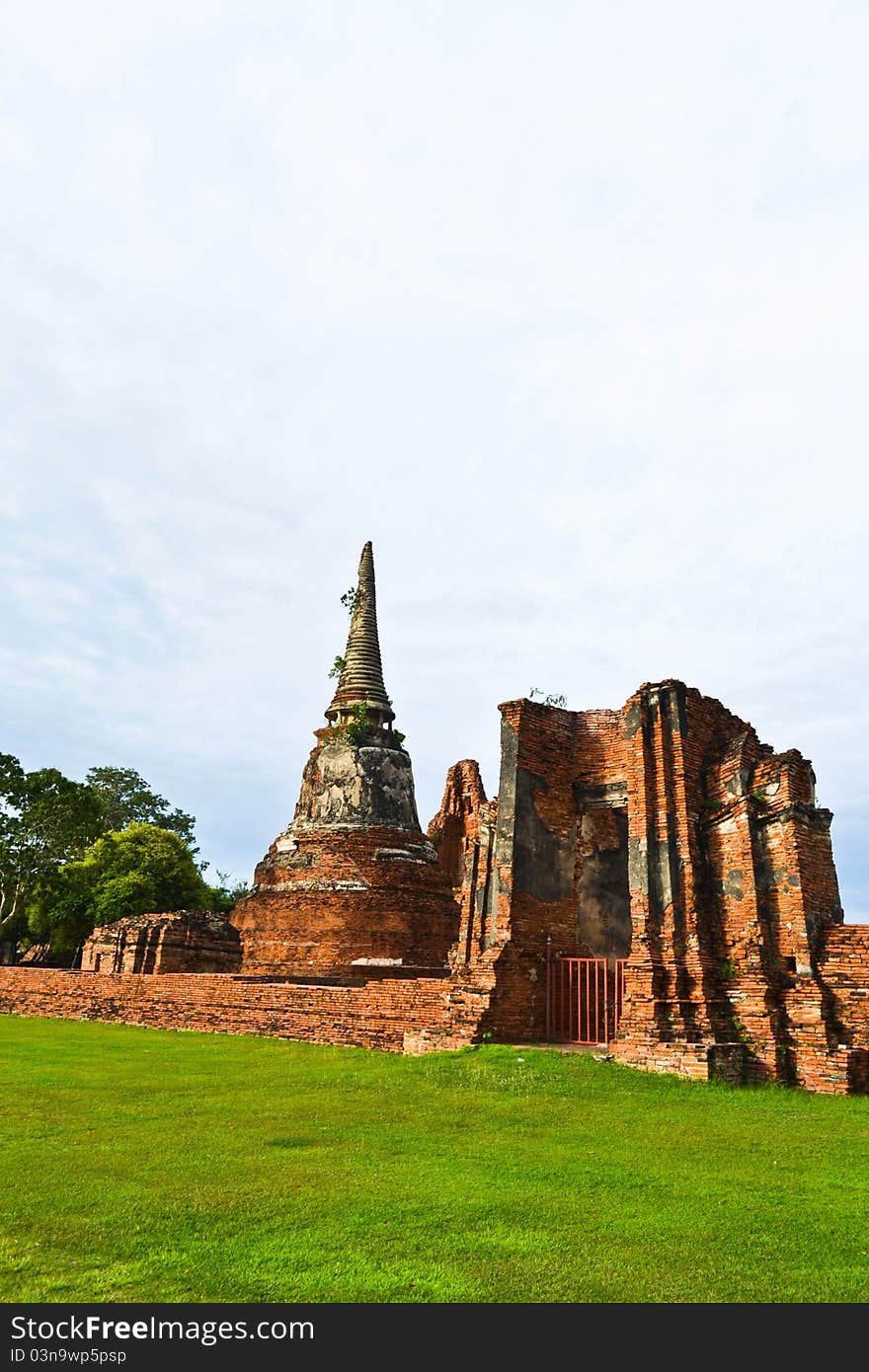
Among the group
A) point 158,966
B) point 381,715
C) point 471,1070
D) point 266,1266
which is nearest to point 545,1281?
point 266,1266

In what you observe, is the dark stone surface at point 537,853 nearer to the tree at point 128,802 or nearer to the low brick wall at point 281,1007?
the low brick wall at point 281,1007

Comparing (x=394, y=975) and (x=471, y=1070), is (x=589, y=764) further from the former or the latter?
(x=394, y=975)

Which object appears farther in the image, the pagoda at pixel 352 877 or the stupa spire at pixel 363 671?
the stupa spire at pixel 363 671

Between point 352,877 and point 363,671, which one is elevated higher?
point 363,671

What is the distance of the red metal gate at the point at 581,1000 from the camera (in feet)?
43.2

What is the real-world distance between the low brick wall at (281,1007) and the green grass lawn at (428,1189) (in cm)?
275

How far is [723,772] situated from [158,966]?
1595 centimetres

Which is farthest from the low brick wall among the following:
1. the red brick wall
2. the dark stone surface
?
the red brick wall

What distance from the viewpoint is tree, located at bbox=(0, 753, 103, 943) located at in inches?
1200

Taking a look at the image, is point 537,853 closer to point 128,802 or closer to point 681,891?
point 681,891

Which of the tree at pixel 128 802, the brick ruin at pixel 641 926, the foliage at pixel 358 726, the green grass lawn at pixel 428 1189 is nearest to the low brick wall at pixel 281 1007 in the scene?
the brick ruin at pixel 641 926

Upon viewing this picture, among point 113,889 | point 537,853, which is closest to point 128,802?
point 113,889

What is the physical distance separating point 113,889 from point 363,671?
12.6m

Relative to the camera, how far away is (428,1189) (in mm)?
5414
